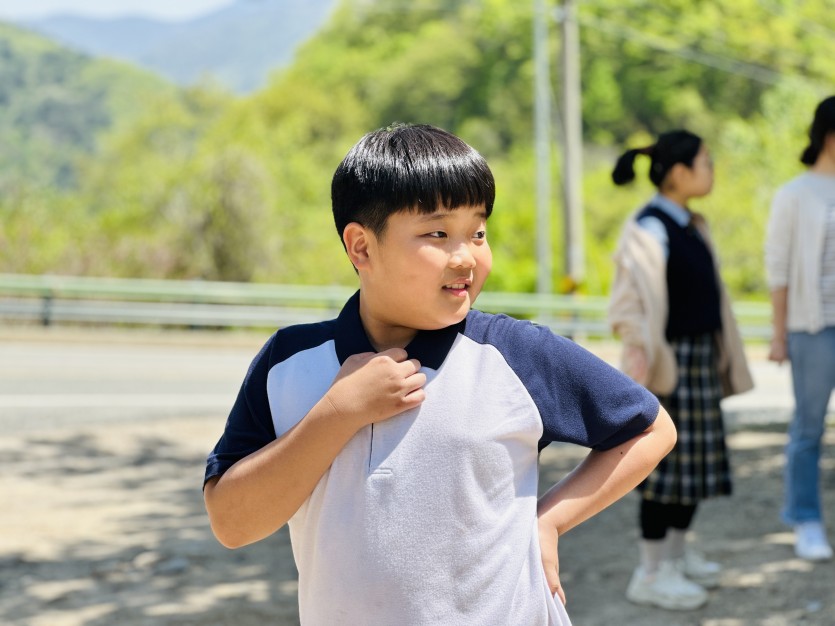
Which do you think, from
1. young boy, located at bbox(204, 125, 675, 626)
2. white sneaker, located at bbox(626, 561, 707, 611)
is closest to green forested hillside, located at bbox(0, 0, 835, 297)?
white sneaker, located at bbox(626, 561, 707, 611)

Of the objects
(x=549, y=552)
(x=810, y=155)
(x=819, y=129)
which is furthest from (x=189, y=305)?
(x=549, y=552)

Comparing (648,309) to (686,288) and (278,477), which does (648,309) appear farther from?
(278,477)

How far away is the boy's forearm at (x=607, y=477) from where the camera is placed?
6.72ft

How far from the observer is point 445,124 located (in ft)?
257

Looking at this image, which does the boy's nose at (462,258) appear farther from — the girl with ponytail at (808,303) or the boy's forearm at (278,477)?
the girl with ponytail at (808,303)

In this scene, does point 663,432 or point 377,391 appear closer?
point 377,391

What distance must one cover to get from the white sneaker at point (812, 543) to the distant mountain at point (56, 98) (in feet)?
368

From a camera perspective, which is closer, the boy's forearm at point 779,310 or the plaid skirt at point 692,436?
the plaid skirt at point 692,436

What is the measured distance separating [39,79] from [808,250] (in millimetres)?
151370

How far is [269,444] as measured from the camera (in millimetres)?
1951

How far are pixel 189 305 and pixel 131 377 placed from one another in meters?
5.88

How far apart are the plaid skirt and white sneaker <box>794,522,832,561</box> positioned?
0.60 metres

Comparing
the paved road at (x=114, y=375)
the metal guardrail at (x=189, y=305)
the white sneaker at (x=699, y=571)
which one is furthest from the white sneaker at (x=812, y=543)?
the metal guardrail at (x=189, y=305)

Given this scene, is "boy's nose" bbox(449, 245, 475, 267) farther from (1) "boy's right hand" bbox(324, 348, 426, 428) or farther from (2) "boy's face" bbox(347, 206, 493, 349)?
(1) "boy's right hand" bbox(324, 348, 426, 428)
